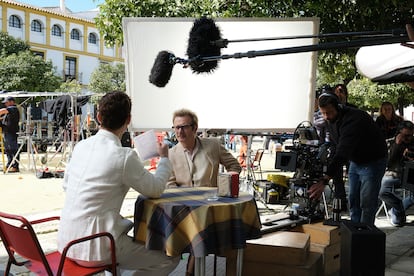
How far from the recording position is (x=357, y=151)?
4.40 m

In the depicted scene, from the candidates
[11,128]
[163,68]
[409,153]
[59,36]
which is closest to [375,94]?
[11,128]

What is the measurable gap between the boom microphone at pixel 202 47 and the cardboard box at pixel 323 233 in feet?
8.38

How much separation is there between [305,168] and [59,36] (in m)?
46.1

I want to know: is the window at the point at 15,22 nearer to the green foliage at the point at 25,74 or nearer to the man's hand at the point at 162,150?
the green foliage at the point at 25,74

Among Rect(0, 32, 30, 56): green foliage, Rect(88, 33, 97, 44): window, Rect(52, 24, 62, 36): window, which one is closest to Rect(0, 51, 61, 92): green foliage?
Rect(0, 32, 30, 56): green foliage

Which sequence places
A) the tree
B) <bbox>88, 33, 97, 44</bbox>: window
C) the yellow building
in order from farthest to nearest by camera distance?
<bbox>88, 33, 97, 44</bbox>: window
the yellow building
the tree

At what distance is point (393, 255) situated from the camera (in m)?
4.82

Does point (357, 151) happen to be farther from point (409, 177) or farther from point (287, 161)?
point (409, 177)

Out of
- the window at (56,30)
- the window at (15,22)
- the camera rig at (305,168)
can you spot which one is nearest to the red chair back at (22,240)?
the camera rig at (305,168)

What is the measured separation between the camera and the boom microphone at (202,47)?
208cm

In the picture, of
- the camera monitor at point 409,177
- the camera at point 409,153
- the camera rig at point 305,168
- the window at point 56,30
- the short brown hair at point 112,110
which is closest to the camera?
the short brown hair at point 112,110

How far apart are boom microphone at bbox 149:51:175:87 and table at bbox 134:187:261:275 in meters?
0.76

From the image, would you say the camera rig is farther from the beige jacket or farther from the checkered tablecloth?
the checkered tablecloth

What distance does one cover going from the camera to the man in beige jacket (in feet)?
12.3
